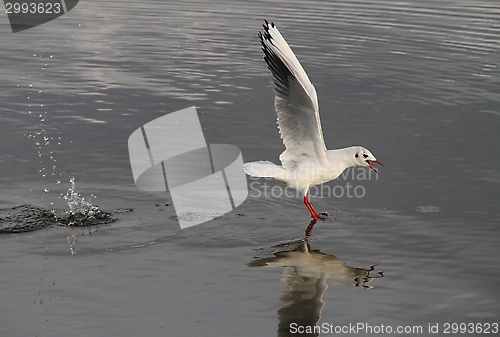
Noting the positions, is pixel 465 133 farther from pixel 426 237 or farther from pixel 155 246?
pixel 155 246

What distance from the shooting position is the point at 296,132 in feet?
28.2

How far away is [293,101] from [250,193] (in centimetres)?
180

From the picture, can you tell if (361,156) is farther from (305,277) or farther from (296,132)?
(305,277)

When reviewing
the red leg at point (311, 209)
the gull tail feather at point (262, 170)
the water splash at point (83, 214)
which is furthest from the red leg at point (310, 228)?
the water splash at point (83, 214)

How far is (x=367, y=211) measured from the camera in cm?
912

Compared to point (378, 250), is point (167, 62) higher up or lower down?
higher up

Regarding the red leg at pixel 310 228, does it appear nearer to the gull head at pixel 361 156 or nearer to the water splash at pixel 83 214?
the gull head at pixel 361 156

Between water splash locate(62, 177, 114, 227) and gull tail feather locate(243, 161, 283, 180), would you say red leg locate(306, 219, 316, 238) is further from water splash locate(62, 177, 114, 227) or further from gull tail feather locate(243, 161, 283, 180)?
water splash locate(62, 177, 114, 227)

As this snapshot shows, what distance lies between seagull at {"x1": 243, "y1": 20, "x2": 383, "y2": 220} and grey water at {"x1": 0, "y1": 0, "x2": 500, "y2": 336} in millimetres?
536

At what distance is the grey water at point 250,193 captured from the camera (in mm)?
6613

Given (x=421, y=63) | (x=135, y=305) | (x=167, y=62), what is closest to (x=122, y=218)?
(x=135, y=305)

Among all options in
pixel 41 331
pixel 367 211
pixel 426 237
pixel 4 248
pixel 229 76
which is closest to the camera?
pixel 41 331

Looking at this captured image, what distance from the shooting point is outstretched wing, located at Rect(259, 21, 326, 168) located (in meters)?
7.97

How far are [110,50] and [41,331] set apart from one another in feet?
38.8
